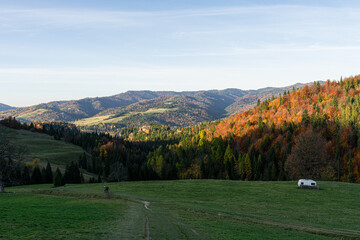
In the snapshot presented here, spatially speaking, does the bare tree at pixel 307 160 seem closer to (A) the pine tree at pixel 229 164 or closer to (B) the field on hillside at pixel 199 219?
(A) the pine tree at pixel 229 164

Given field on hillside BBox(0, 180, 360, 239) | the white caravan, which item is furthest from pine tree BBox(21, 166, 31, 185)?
the white caravan

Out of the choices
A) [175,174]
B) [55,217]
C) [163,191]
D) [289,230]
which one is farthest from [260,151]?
[55,217]

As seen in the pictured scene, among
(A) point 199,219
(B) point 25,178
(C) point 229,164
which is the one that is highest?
(A) point 199,219

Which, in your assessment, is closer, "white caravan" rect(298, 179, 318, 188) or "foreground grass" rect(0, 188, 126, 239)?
"foreground grass" rect(0, 188, 126, 239)

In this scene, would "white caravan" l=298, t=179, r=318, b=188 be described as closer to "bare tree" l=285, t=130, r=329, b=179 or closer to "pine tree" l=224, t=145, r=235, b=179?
"bare tree" l=285, t=130, r=329, b=179

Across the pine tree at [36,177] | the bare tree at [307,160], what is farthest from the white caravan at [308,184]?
the pine tree at [36,177]

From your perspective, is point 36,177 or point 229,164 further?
point 229,164

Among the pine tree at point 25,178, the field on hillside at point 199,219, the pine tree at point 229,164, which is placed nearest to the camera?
the field on hillside at point 199,219

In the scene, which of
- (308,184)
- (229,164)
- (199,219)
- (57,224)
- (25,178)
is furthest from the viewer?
(229,164)

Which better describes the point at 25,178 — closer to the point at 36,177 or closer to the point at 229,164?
the point at 36,177

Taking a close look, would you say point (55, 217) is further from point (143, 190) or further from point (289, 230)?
point (143, 190)

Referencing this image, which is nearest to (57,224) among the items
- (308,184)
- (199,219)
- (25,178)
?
(199,219)

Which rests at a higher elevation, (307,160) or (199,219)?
(199,219)

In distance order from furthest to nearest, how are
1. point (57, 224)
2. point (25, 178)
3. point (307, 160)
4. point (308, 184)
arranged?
point (25, 178), point (307, 160), point (308, 184), point (57, 224)
